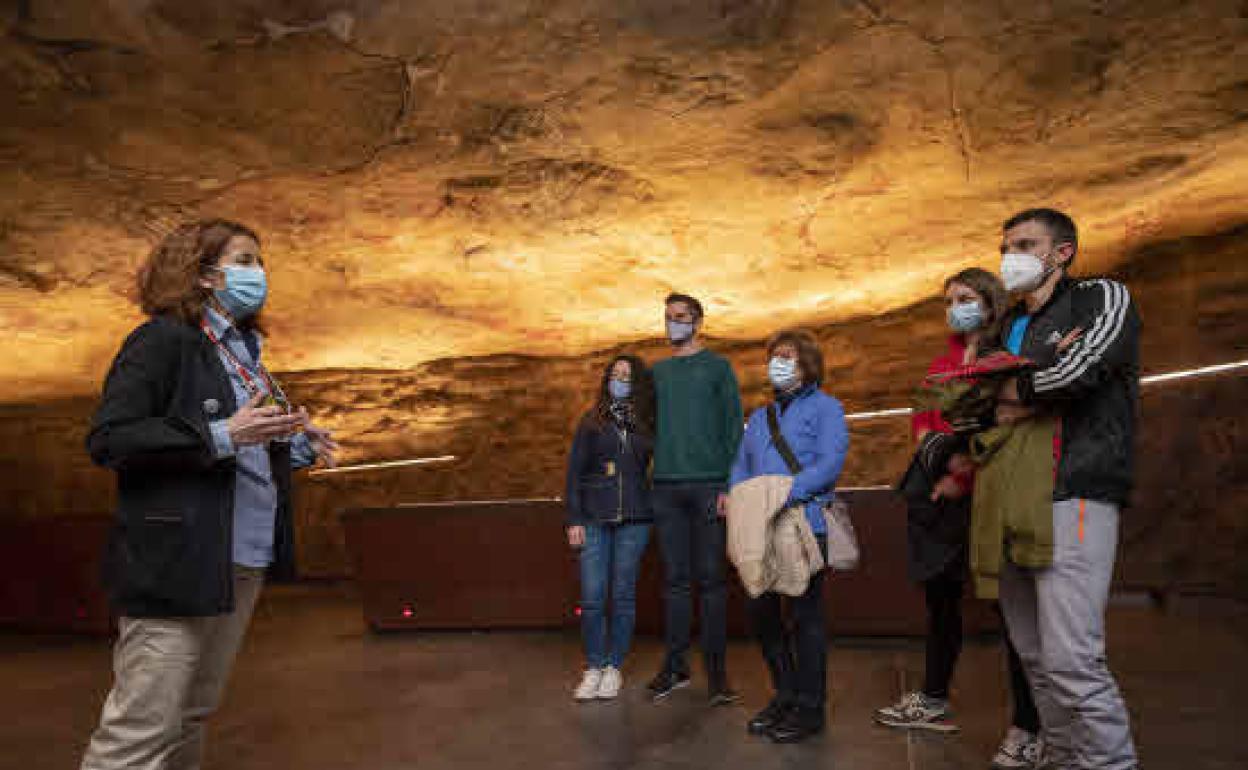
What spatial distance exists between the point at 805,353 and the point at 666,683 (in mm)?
1575

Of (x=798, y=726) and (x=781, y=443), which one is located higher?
(x=781, y=443)

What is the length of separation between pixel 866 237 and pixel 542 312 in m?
2.48

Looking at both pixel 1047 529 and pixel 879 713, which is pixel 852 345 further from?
pixel 1047 529

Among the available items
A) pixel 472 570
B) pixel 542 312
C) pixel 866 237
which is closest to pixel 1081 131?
pixel 866 237

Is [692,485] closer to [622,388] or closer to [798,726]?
[622,388]

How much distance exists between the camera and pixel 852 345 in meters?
6.34

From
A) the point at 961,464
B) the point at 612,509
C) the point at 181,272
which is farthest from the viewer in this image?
the point at 612,509

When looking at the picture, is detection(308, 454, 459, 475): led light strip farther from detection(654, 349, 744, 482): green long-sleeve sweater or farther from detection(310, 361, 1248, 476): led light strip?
detection(654, 349, 744, 482): green long-sleeve sweater

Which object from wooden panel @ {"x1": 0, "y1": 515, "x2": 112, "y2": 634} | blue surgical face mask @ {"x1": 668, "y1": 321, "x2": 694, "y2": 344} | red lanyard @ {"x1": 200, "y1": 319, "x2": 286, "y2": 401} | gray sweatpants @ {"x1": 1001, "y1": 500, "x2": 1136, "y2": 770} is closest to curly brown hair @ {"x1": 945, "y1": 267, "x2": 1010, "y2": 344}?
gray sweatpants @ {"x1": 1001, "y1": 500, "x2": 1136, "y2": 770}

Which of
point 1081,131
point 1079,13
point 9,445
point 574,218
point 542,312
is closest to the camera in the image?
point 1079,13

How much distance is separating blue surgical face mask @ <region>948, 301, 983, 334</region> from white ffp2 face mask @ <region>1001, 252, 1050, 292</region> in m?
0.52

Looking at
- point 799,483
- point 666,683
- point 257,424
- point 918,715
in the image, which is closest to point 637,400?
point 799,483

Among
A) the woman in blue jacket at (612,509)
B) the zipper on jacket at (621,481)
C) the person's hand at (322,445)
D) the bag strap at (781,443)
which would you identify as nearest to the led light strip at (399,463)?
the woman in blue jacket at (612,509)

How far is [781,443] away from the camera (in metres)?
2.80
